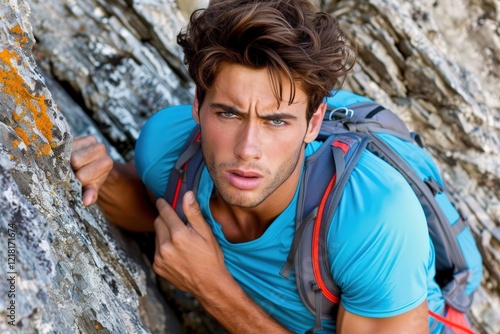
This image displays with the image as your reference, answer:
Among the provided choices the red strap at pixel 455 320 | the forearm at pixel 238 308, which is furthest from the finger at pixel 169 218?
the red strap at pixel 455 320

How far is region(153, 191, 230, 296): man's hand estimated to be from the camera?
498 cm

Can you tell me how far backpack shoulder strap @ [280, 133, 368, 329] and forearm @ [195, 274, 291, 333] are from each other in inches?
22.2

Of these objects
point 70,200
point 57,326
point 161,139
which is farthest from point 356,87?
point 57,326

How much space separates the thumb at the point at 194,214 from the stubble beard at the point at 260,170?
0.55 m

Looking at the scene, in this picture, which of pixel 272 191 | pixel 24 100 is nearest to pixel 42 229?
pixel 24 100

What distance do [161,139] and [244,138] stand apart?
1320mm

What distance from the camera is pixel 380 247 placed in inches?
163

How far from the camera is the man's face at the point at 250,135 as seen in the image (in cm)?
422

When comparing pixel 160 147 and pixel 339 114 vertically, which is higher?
pixel 160 147

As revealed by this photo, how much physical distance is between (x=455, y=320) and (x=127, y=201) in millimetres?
3402

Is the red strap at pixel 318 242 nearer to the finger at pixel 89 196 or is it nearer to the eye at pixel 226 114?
the eye at pixel 226 114

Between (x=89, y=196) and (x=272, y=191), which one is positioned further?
(x=89, y=196)

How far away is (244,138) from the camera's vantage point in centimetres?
426

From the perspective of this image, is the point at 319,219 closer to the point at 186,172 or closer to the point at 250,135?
the point at 250,135
